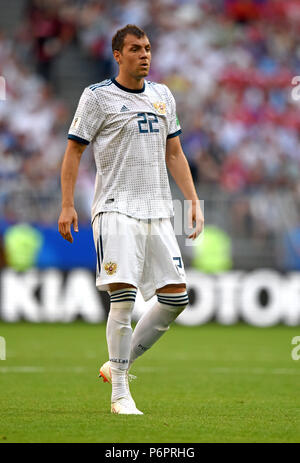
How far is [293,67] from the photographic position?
16797mm

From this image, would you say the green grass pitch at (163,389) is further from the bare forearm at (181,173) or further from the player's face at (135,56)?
the player's face at (135,56)

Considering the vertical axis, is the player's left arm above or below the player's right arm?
above

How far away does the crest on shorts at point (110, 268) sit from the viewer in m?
5.46

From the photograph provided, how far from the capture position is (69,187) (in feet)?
18.1

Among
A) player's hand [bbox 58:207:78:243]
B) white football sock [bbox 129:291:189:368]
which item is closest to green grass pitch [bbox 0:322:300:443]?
white football sock [bbox 129:291:189:368]

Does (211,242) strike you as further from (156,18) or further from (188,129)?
(156,18)

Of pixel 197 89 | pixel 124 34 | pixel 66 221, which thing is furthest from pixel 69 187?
pixel 197 89

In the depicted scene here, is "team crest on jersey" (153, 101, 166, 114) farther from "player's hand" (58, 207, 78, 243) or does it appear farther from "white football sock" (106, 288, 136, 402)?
"white football sock" (106, 288, 136, 402)

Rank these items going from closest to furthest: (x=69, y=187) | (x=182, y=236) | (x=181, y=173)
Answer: (x=69, y=187) < (x=181, y=173) < (x=182, y=236)

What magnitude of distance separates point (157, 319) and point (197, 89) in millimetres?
11110

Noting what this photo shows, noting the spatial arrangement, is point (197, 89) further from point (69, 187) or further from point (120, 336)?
point (120, 336)

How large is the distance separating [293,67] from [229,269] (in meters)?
5.13

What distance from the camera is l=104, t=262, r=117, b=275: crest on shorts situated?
546 cm
